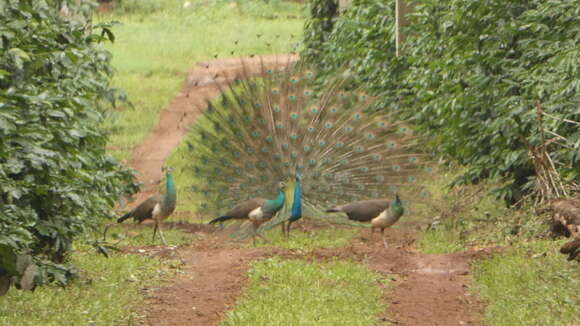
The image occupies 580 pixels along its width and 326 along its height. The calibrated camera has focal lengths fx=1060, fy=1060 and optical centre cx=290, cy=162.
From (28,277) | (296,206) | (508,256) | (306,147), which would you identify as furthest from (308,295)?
(306,147)

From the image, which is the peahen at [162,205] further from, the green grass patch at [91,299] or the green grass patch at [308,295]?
the green grass patch at [308,295]

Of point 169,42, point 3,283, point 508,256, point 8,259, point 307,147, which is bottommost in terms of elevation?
point 169,42

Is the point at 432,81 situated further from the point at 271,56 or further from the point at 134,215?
the point at 271,56

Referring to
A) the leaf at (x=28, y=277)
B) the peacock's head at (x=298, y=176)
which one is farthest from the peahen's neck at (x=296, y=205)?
the leaf at (x=28, y=277)

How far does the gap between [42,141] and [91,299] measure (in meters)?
1.27

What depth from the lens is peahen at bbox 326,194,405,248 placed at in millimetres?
10422

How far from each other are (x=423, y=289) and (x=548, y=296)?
4.26 ft

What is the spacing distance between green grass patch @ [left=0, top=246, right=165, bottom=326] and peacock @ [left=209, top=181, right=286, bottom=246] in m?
2.00

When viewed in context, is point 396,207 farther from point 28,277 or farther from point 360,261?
point 28,277

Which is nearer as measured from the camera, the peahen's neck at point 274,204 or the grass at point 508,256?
the grass at point 508,256

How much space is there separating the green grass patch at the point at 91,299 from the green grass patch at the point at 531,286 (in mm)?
2440

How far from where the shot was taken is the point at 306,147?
1212 centimetres

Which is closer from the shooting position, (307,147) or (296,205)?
(296,205)

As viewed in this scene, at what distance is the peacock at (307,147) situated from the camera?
12109mm
